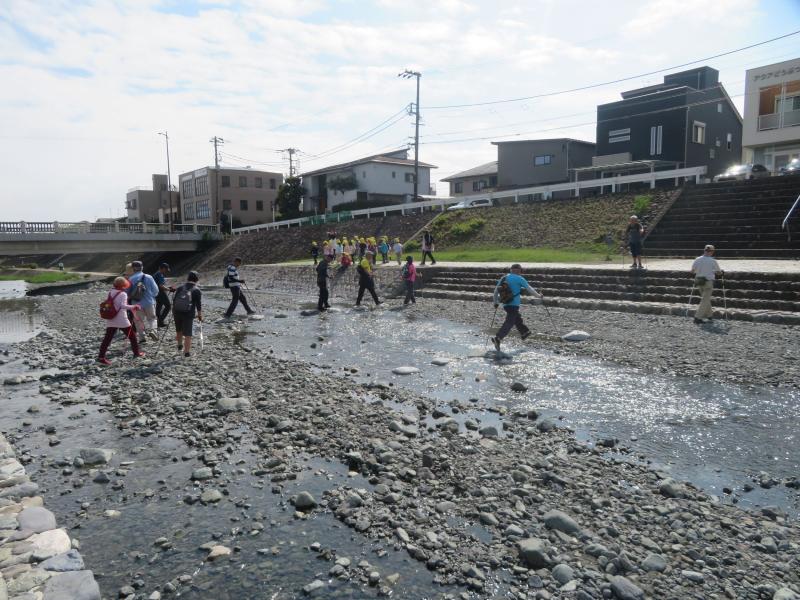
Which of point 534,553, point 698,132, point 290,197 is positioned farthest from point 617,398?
point 290,197

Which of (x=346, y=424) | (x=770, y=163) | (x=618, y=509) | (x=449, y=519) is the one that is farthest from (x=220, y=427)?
(x=770, y=163)

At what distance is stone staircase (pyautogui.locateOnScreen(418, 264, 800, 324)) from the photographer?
14.8 metres

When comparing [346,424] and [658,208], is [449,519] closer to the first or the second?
[346,424]

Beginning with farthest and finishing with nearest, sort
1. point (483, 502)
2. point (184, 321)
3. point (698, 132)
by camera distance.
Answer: point (698, 132) < point (184, 321) < point (483, 502)

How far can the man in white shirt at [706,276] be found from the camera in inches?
553

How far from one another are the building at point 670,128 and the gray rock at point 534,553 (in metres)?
40.9

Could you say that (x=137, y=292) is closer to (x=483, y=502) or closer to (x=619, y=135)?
(x=483, y=502)

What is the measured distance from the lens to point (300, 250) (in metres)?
47.2

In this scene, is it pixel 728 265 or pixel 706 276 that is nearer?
pixel 706 276

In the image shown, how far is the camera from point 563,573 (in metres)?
4.15

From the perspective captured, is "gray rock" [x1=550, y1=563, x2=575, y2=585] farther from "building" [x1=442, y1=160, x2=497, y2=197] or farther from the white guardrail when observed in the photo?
"building" [x1=442, y1=160, x2=497, y2=197]

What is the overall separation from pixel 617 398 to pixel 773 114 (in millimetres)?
35980

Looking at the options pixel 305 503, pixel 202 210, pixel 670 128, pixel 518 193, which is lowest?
pixel 305 503

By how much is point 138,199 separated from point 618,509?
10179cm
